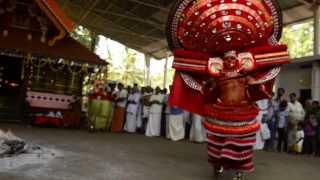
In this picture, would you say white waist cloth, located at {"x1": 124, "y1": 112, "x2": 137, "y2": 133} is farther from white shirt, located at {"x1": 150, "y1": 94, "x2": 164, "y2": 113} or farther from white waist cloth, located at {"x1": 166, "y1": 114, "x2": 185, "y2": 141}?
white waist cloth, located at {"x1": 166, "y1": 114, "x2": 185, "y2": 141}

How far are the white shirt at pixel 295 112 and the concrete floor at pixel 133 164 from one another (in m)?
1.30

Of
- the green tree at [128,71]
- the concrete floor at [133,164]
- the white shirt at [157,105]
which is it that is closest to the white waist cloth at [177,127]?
the white shirt at [157,105]

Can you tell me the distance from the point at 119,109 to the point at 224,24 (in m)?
8.38

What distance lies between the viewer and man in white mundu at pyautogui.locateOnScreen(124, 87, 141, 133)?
13.5 metres

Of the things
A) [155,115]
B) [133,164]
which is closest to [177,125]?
[155,115]

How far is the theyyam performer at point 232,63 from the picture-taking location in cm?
568

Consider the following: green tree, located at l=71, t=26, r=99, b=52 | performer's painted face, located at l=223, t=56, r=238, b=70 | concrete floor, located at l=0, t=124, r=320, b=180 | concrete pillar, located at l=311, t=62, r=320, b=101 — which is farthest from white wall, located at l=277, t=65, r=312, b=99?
green tree, located at l=71, t=26, r=99, b=52

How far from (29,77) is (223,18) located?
9979mm

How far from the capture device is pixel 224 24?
564 cm

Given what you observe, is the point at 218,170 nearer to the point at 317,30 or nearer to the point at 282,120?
the point at 282,120

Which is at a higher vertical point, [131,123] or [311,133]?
[311,133]

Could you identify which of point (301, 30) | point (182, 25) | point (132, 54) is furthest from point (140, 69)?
point (182, 25)

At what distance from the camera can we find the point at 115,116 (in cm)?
1374

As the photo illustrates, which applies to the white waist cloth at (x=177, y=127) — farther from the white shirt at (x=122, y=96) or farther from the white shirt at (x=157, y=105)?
the white shirt at (x=122, y=96)
